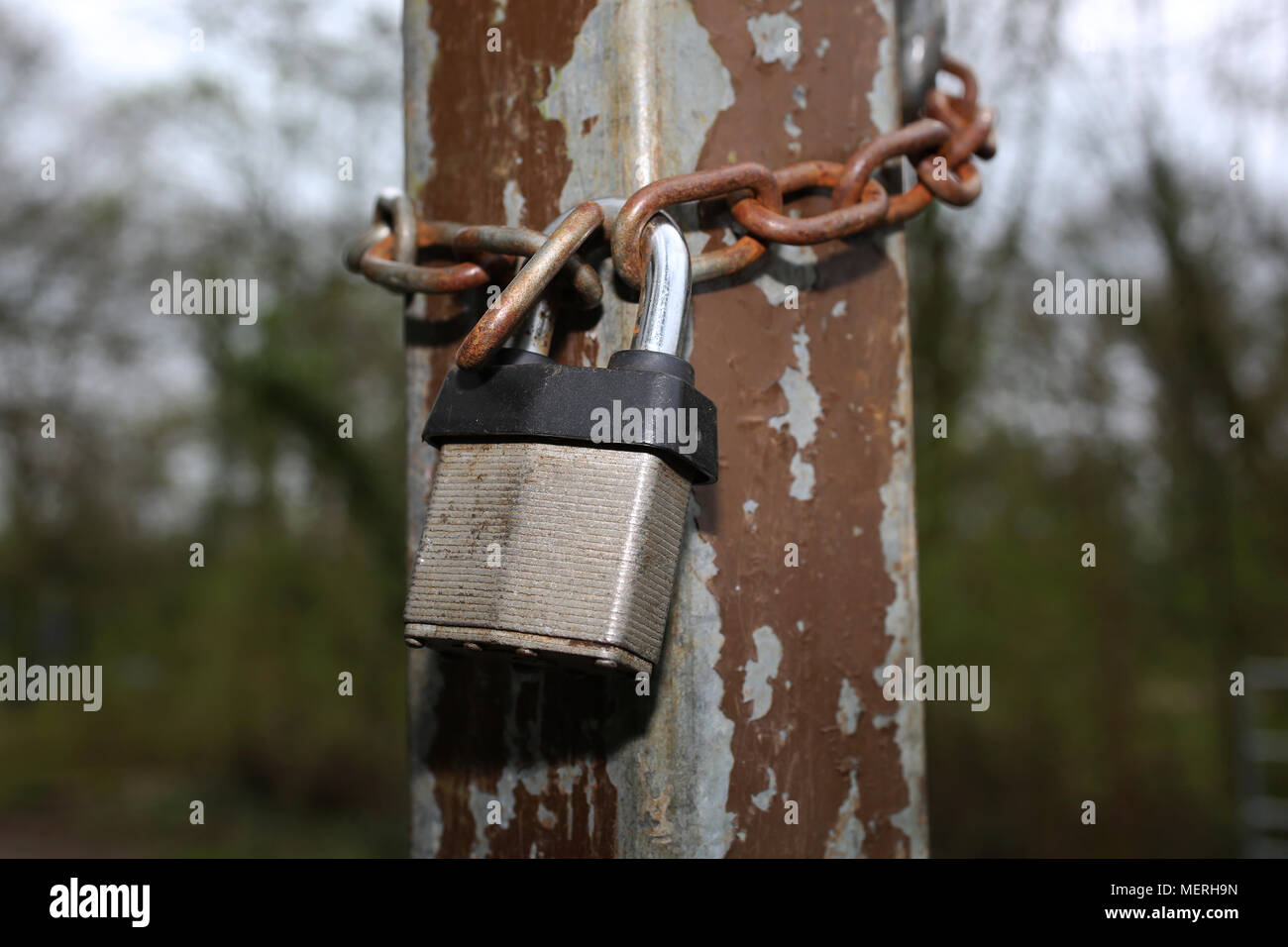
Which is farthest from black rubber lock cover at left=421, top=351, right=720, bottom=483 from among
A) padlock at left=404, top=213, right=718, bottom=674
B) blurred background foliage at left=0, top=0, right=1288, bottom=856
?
blurred background foliage at left=0, top=0, right=1288, bottom=856

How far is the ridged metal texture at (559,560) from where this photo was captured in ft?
1.54

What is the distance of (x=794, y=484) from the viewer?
0.59 metres

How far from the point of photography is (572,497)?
0.49 meters

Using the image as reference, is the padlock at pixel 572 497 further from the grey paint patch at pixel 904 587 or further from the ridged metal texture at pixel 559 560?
the grey paint patch at pixel 904 587

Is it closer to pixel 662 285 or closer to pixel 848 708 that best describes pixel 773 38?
pixel 662 285

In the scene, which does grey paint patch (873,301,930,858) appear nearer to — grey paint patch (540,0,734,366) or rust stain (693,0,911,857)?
rust stain (693,0,911,857)

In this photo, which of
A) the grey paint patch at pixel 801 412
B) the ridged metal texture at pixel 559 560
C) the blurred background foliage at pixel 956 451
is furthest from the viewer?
the blurred background foliage at pixel 956 451

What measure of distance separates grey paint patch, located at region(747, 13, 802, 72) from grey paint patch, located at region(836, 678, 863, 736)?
1.31ft

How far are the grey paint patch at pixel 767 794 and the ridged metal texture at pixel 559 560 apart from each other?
0.14 metres

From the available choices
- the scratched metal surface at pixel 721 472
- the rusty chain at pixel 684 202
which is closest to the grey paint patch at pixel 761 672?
the scratched metal surface at pixel 721 472

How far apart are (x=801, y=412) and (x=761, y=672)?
0.53 feet

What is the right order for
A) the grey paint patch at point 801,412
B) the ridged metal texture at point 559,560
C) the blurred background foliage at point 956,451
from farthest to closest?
the blurred background foliage at point 956,451 < the grey paint patch at point 801,412 < the ridged metal texture at point 559,560
